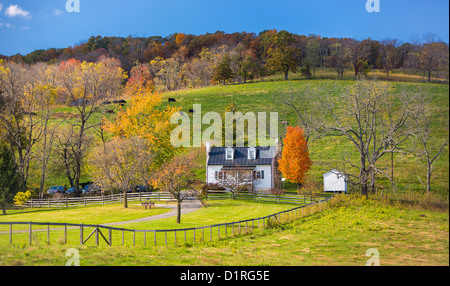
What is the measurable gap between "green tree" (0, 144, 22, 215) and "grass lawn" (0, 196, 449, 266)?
72.0ft

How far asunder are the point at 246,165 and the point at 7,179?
23.6 meters

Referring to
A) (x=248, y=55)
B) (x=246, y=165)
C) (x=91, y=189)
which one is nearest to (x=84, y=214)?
(x=91, y=189)

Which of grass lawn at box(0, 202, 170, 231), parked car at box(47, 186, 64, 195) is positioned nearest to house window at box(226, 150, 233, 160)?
grass lawn at box(0, 202, 170, 231)

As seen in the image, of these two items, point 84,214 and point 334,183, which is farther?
point 334,183

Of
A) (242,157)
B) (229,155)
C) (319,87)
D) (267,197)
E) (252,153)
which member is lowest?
(267,197)

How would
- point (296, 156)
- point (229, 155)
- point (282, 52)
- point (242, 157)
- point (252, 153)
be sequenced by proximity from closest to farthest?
point (296, 156), point (252, 153), point (242, 157), point (229, 155), point (282, 52)

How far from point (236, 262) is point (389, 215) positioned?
1399 cm

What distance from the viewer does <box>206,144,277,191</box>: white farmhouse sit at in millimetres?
41406

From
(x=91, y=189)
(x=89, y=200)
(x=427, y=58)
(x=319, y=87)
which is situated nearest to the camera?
(x=89, y=200)

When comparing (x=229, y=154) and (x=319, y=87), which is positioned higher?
(x=319, y=87)

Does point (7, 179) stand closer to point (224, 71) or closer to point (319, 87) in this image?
point (319, 87)

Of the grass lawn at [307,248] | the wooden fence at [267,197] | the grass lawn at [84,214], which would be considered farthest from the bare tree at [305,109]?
the grass lawn at [84,214]

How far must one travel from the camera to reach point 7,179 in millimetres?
33875
